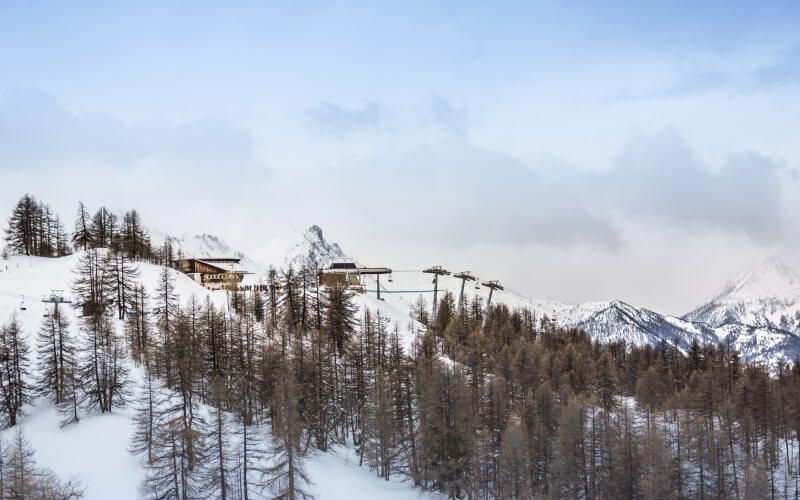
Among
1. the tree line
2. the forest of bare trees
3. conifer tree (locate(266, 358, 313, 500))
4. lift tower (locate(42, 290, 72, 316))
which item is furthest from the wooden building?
conifer tree (locate(266, 358, 313, 500))

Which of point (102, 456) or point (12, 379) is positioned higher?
point (12, 379)

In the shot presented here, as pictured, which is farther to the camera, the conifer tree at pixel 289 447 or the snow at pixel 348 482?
the snow at pixel 348 482

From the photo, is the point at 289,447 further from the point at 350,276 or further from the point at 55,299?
the point at 350,276

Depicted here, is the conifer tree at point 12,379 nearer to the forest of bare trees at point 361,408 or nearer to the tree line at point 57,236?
the forest of bare trees at point 361,408

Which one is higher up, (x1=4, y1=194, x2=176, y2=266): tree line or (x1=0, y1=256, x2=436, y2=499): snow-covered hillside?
(x1=4, y1=194, x2=176, y2=266): tree line

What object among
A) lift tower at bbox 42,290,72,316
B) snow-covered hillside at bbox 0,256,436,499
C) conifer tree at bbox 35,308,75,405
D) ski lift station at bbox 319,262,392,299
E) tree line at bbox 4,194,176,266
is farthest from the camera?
tree line at bbox 4,194,176,266

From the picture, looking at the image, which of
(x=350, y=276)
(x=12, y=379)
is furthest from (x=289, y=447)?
(x=350, y=276)

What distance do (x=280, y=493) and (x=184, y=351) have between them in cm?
2573

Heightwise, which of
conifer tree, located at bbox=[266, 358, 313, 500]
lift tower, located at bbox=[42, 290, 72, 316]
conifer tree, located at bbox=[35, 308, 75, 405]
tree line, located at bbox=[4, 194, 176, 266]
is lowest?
conifer tree, located at bbox=[266, 358, 313, 500]

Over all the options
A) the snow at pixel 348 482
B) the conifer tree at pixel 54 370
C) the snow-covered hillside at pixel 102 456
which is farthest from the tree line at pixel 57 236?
the snow at pixel 348 482

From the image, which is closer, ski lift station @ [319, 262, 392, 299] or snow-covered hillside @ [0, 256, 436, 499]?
snow-covered hillside @ [0, 256, 436, 499]

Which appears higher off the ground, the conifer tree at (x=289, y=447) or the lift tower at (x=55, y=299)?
the lift tower at (x=55, y=299)

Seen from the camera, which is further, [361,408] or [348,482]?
[361,408]

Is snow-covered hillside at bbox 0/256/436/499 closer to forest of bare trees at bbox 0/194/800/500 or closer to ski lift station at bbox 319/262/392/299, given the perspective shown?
forest of bare trees at bbox 0/194/800/500
